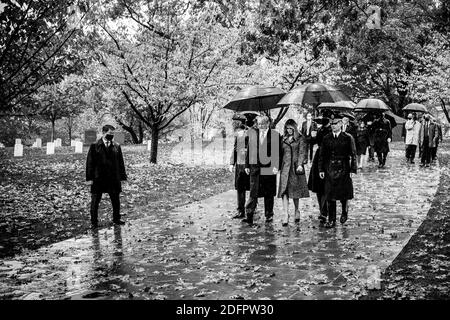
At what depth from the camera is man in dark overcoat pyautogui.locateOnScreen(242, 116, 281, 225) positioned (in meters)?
9.00

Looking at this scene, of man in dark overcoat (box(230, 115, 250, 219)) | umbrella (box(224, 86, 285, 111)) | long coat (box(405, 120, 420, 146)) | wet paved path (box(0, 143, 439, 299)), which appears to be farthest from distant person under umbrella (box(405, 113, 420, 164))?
man in dark overcoat (box(230, 115, 250, 219))

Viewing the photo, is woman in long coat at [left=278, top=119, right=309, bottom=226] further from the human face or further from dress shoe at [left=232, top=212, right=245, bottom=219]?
dress shoe at [left=232, top=212, right=245, bottom=219]

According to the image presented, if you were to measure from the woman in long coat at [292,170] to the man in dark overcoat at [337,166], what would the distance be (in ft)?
1.31

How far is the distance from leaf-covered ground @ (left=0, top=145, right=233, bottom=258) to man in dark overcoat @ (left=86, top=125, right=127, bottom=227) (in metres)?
0.71

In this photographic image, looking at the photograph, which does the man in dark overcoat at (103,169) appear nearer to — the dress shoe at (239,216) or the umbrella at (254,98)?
the dress shoe at (239,216)

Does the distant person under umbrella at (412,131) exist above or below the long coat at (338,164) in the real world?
above

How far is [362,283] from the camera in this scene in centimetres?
544

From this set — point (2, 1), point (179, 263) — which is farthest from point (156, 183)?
point (179, 263)

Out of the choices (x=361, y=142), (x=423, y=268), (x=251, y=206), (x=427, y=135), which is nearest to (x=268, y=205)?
(x=251, y=206)

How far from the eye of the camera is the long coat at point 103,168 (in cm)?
888

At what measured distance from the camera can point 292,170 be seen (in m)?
8.98

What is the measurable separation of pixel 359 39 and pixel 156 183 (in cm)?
848

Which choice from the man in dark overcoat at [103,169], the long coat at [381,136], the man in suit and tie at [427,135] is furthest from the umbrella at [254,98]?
the man in suit and tie at [427,135]
